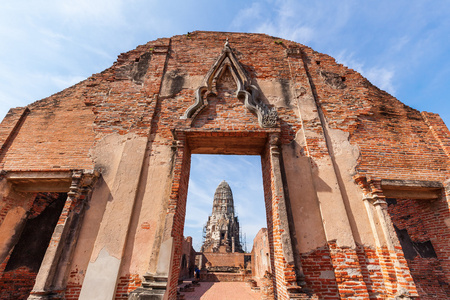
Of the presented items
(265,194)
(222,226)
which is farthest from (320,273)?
(222,226)

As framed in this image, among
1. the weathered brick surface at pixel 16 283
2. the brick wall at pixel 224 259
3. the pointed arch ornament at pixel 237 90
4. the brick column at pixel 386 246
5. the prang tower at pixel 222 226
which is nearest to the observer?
the brick column at pixel 386 246

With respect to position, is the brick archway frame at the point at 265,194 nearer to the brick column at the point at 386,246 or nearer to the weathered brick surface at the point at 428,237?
the brick column at the point at 386,246

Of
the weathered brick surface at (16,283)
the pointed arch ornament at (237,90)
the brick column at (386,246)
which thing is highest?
the pointed arch ornament at (237,90)

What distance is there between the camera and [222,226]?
116 feet

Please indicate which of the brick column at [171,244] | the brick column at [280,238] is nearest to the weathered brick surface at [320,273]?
the brick column at [280,238]

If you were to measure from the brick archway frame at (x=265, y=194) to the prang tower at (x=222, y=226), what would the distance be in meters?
28.2

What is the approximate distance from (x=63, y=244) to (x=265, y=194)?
4.83 metres

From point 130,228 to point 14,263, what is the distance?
3863mm

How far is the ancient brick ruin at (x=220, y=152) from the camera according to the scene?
4.27m

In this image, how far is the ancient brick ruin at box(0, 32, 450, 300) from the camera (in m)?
4.27

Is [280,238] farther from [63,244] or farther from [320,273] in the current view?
[63,244]

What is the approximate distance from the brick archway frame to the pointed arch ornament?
1.79 feet

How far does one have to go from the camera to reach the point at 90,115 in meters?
6.23

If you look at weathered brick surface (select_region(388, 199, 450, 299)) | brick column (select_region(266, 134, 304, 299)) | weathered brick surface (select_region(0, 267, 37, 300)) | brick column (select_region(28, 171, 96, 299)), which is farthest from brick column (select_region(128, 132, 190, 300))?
weathered brick surface (select_region(388, 199, 450, 299))
